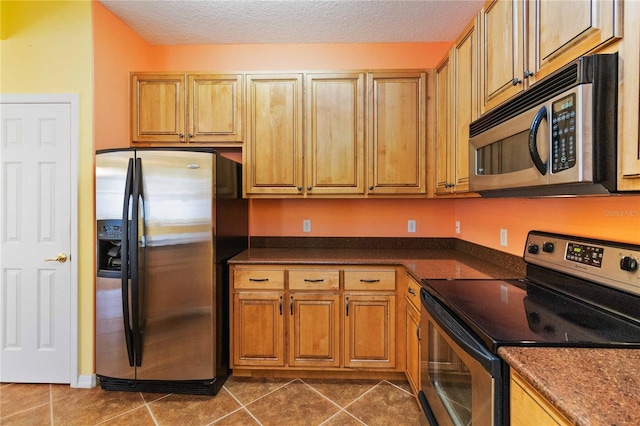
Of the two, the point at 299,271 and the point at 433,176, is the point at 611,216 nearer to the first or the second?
the point at 433,176

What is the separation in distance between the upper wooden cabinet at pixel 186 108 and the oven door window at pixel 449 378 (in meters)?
2.08

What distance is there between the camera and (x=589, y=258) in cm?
133

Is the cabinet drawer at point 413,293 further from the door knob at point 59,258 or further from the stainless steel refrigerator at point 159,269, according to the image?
the door knob at point 59,258

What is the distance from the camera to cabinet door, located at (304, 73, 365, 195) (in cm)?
260

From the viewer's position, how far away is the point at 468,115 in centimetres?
196

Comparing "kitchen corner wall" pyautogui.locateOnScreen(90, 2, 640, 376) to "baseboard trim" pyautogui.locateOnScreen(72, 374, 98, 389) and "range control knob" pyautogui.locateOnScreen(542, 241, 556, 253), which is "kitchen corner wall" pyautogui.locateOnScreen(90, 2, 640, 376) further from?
"baseboard trim" pyautogui.locateOnScreen(72, 374, 98, 389)

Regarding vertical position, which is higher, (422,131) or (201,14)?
(201,14)

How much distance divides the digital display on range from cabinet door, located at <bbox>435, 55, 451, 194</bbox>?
36.2 inches

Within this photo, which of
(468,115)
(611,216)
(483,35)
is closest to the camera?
(611,216)

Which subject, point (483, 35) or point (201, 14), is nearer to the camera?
point (483, 35)

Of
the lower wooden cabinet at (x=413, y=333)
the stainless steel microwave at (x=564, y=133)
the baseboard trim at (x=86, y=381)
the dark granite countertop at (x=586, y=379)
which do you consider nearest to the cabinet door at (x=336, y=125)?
the lower wooden cabinet at (x=413, y=333)

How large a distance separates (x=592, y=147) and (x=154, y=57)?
3359 millimetres

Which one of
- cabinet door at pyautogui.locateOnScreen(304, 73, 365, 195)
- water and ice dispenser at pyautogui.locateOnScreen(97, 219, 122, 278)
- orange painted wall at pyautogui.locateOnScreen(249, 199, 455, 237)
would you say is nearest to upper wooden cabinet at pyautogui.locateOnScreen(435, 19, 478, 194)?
orange painted wall at pyautogui.locateOnScreen(249, 199, 455, 237)

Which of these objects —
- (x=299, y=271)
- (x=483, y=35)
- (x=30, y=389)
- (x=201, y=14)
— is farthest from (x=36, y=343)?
(x=483, y=35)
